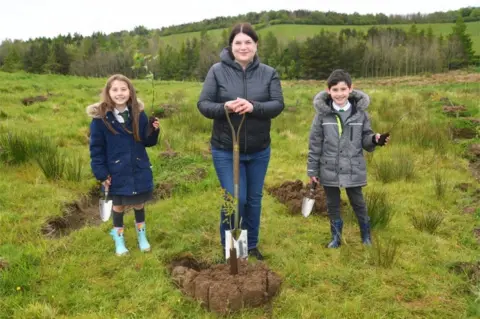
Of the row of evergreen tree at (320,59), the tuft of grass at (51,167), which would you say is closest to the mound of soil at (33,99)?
the tuft of grass at (51,167)

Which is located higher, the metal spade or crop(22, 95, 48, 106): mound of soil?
crop(22, 95, 48, 106): mound of soil

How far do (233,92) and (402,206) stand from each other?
10.2 ft

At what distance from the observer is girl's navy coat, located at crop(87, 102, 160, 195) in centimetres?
348

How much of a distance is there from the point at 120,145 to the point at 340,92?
7.00 ft

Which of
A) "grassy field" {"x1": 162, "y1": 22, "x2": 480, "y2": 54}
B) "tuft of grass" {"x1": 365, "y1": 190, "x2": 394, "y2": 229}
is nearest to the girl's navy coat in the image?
"tuft of grass" {"x1": 365, "y1": 190, "x2": 394, "y2": 229}

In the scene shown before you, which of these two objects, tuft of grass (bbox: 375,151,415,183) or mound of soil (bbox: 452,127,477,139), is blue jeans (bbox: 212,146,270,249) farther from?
mound of soil (bbox: 452,127,477,139)

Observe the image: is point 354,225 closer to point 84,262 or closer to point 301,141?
point 84,262

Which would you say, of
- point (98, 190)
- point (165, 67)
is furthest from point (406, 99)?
point (165, 67)

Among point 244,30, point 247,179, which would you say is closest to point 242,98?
point 244,30

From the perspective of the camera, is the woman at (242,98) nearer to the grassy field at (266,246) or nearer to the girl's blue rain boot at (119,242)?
the grassy field at (266,246)

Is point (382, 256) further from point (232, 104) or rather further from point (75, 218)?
point (75, 218)

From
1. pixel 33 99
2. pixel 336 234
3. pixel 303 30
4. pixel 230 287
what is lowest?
pixel 336 234

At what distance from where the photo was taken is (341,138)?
12.0 ft

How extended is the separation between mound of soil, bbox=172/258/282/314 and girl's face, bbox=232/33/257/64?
5.55ft
